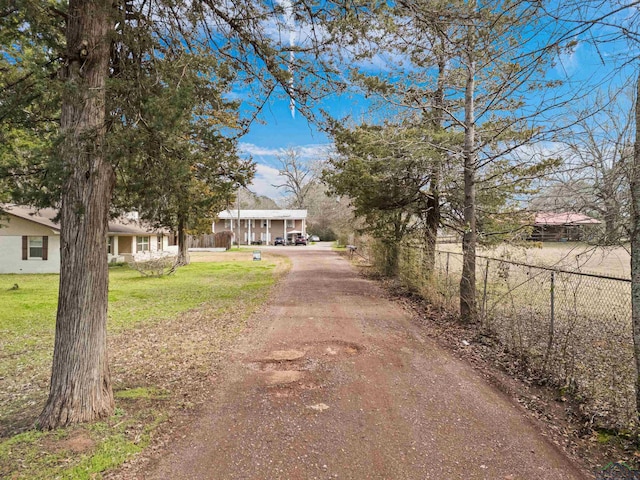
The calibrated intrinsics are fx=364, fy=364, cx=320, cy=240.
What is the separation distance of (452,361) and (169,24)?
606 centimetres

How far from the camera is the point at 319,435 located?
11.1ft

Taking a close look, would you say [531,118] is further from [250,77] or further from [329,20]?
[250,77]

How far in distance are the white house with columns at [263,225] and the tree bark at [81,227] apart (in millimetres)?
42241

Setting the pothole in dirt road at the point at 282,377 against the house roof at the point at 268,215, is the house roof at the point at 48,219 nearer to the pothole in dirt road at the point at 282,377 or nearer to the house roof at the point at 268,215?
the pothole in dirt road at the point at 282,377

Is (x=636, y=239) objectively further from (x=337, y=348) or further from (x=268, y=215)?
(x=268, y=215)

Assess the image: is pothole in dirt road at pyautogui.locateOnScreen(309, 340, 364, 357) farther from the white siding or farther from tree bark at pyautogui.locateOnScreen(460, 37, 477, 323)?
the white siding

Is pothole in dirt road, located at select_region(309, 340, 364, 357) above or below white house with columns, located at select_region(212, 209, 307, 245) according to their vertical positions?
below

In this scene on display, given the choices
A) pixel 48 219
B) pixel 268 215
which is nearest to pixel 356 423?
pixel 48 219

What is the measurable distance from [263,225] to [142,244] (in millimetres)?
23035

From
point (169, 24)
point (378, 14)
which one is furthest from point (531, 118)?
point (169, 24)

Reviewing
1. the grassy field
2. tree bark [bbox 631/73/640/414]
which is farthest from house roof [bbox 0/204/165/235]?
tree bark [bbox 631/73/640/414]

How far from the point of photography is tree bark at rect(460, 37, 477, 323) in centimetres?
732

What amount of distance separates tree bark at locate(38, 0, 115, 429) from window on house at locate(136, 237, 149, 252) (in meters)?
22.3

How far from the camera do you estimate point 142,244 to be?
24.7 m
